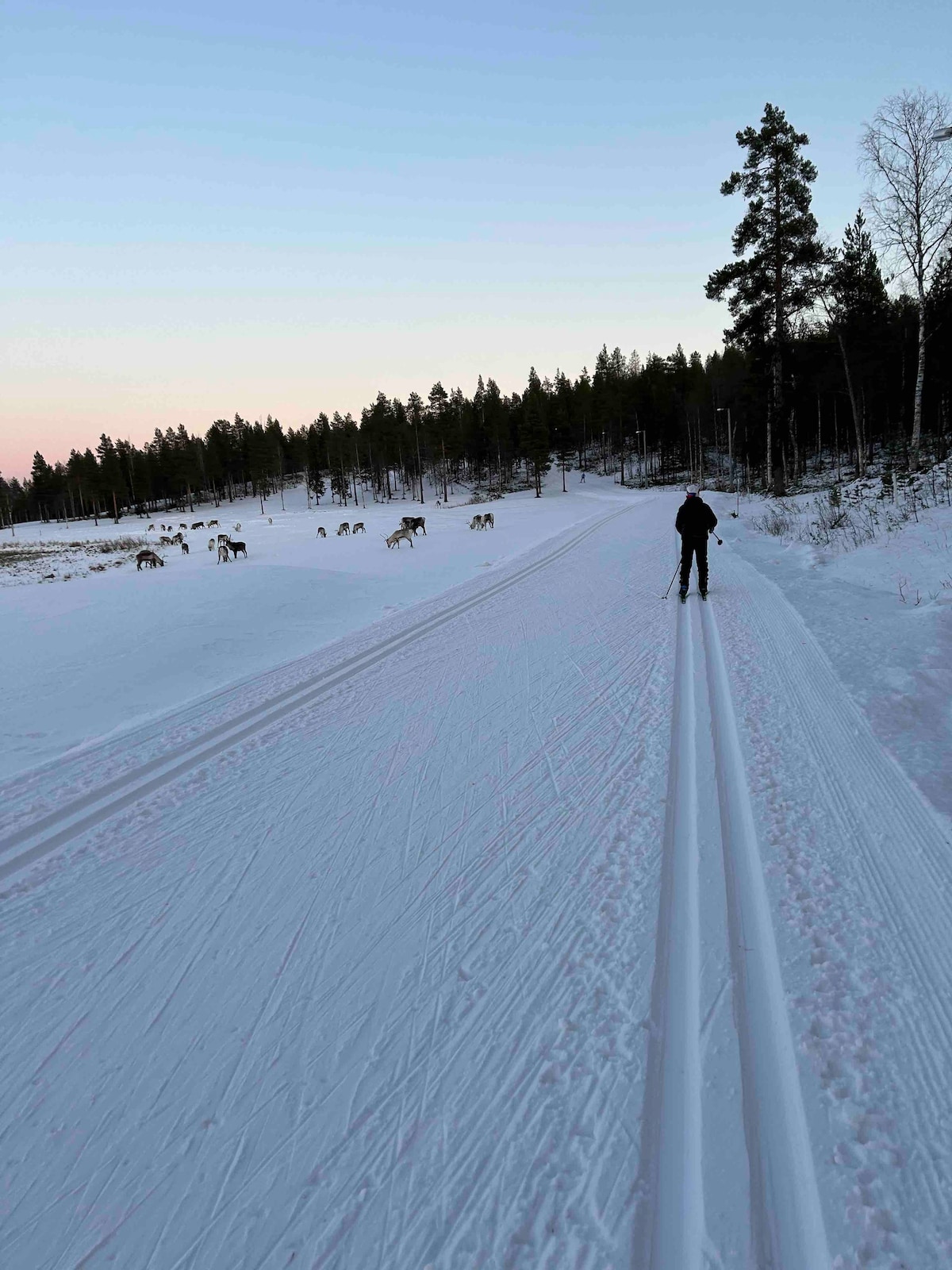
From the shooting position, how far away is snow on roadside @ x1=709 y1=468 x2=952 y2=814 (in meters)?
4.59

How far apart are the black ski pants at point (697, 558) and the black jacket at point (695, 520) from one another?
84 mm

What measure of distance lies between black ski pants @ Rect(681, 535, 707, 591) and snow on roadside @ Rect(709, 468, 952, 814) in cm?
130

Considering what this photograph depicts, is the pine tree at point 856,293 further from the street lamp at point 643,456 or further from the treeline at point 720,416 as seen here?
the street lamp at point 643,456

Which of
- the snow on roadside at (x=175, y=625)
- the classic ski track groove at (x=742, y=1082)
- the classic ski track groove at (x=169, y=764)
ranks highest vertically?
the snow on roadside at (x=175, y=625)

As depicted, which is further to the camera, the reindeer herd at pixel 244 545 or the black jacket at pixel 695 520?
the reindeer herd at pixel 244 545

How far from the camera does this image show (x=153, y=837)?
12.7 ft

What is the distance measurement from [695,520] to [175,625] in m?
8.85

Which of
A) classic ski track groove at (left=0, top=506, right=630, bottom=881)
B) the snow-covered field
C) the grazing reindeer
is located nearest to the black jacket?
the snow-covered field

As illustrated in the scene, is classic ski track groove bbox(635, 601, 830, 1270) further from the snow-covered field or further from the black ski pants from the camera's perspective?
the black ski pants

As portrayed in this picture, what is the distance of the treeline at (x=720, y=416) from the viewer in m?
23.0

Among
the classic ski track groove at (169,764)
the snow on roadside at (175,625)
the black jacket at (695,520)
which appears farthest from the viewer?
the black jacket at (695,520)

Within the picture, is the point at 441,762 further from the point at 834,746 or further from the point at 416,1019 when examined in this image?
the point at 834,746

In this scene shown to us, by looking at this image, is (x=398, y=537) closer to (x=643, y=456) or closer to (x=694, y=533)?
(x=694, y=533)

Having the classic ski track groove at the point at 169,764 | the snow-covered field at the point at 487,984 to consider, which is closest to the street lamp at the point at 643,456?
the classic ski track groove at the point at 169,764
